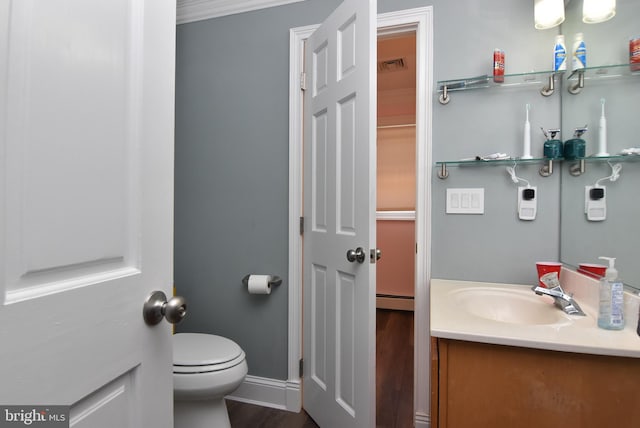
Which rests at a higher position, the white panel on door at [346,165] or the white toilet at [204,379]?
the white panel on door at [346,165]

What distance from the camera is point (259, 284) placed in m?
1.98

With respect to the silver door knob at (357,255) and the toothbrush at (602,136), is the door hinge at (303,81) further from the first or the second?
the toothbrush at (602,136)

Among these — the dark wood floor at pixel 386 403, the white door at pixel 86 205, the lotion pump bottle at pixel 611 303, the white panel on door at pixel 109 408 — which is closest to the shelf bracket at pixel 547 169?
the lotion pump bottle at pixel 611 303

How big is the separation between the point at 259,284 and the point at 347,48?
4.45 ft

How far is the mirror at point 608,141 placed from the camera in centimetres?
114

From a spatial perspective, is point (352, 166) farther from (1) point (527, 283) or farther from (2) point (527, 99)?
(1) point (527, 283)

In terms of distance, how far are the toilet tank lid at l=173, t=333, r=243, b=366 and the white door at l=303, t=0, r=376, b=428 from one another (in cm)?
49

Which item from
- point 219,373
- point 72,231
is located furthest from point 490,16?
point 219,373

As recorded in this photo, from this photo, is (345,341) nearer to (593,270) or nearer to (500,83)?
(593,270)

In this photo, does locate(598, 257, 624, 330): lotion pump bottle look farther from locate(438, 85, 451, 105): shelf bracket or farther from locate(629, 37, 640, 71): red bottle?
locate(438, 85, 451, 105): shelf bracket

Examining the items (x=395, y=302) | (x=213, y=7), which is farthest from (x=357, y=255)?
(x=395, y=302)

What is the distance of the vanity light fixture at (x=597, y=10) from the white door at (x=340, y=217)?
0.87 meters

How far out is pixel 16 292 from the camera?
439 mm
